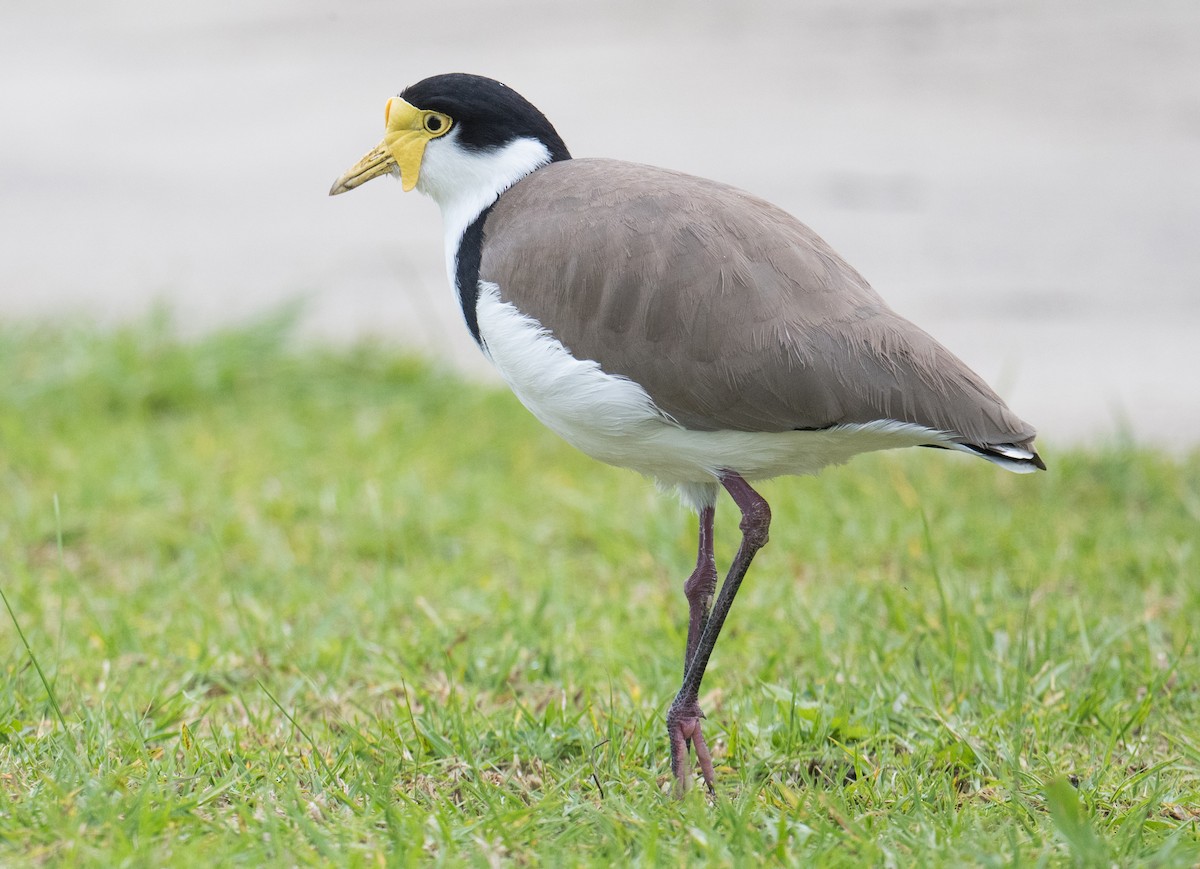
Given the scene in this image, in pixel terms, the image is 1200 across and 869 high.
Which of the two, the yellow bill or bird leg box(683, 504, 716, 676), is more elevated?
the yellow bill

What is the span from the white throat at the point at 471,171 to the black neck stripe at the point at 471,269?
0.02 m

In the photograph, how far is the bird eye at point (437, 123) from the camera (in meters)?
3.56

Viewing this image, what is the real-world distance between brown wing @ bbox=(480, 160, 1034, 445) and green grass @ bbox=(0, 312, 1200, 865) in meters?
0.75

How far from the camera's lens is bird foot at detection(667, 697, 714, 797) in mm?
3213

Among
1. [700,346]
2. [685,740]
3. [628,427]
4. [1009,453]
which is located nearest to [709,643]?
[685,740]

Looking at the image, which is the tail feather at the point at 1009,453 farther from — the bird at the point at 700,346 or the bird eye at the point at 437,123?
the bird eye at the point at 437,123

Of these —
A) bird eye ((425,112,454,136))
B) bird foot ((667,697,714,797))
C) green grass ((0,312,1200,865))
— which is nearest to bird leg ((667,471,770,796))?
bird foot ((667,697,714,797))

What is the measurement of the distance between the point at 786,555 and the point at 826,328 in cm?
192

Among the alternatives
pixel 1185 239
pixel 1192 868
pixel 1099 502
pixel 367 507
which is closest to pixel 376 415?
pixel 367 507

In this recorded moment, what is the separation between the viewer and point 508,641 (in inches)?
161

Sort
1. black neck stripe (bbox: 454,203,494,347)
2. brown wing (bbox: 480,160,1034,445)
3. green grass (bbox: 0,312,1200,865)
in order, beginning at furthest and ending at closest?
black neck stripe (bbox: 454,203,494,347), brown wing (bbox: 480,160,1034,445), green grass (bbox: 0,312,1200,865)

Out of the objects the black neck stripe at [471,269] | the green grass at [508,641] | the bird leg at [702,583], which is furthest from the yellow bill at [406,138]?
the green grass at [508,641]

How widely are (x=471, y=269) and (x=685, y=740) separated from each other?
1.17 m

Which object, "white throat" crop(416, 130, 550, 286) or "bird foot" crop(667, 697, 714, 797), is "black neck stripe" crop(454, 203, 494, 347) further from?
"bird foot" crop(667, 697, 714, 797)
